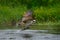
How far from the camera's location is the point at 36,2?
1753 cm

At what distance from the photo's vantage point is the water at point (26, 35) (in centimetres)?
1044

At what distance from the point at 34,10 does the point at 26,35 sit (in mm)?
Result: 5331

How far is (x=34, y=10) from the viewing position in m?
16.4

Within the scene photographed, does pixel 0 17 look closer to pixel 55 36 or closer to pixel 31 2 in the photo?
pixel 31 2

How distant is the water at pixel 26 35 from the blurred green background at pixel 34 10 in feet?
7.13

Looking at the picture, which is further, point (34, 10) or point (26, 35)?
point (34, 10)

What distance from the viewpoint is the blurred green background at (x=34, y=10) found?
15022 millimetres

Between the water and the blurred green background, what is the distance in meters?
2.17

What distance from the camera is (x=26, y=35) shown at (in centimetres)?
1111

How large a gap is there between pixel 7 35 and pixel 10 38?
67cm

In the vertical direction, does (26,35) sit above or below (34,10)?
below

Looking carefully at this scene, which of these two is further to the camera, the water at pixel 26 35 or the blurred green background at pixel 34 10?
the blurred green background at pixel 34 10

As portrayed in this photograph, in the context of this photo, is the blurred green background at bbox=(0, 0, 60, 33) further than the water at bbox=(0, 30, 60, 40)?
Yes

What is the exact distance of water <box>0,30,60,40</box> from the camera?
10438 mm
